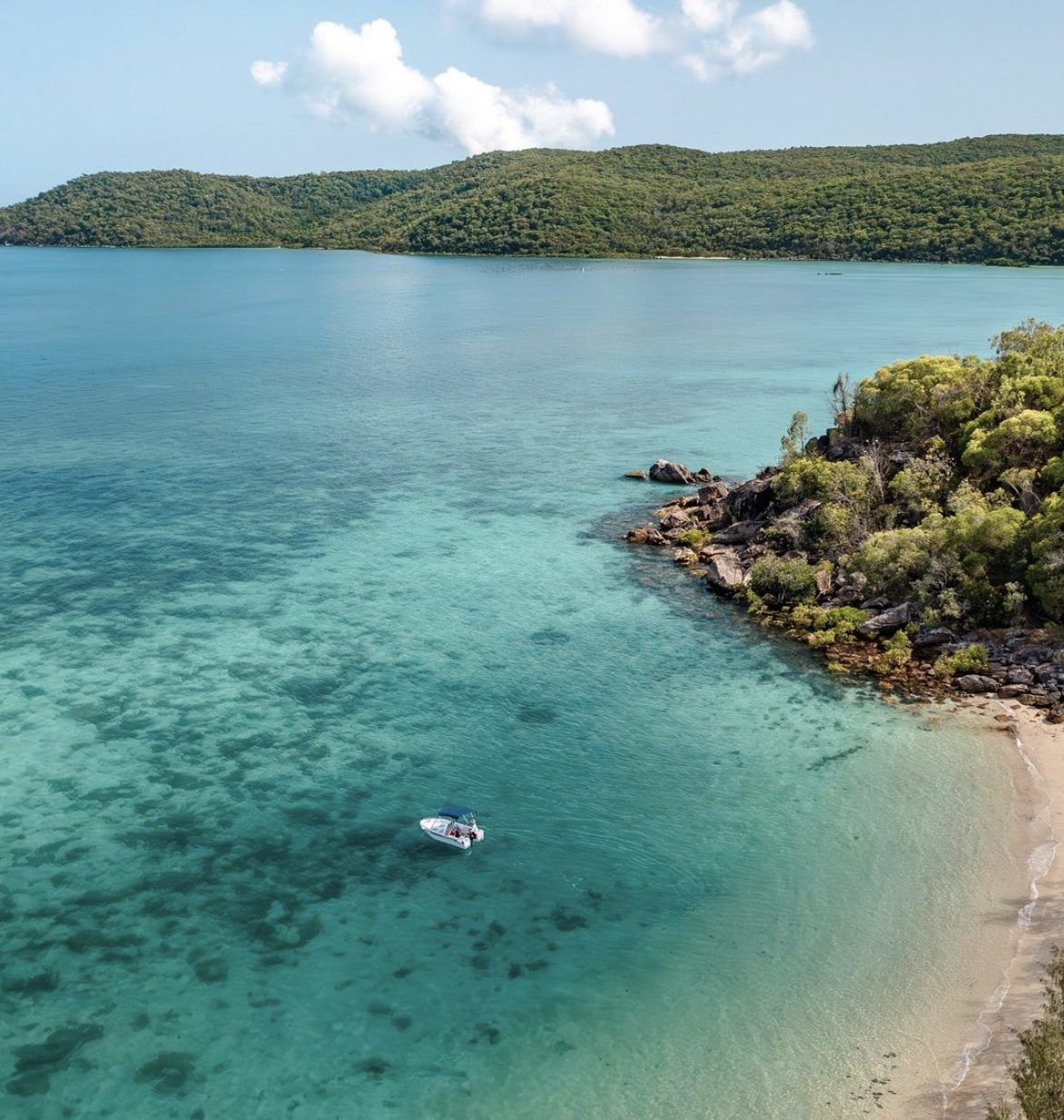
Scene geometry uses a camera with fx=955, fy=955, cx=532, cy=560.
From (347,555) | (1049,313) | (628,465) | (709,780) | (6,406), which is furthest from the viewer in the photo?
(1049,313)

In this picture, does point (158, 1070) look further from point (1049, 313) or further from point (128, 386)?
point (1049, 313)

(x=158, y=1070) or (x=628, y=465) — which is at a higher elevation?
(x=628, y=465)

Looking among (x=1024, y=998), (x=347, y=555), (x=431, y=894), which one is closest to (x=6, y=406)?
(x=347, y=555)

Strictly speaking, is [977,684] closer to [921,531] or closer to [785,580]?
[921,531]

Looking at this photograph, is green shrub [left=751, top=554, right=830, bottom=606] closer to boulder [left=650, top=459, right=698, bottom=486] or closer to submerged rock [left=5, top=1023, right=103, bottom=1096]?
boulder [left=650, top=459, right=698, bottom=486]

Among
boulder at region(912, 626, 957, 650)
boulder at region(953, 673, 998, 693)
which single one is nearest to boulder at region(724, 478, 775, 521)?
boulder at region(912, 626, 957, 650)
